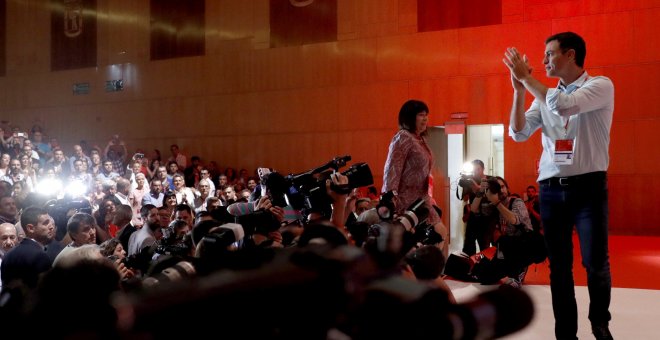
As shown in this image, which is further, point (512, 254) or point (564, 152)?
point (512, 254)

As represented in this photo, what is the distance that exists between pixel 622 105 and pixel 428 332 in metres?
10.5

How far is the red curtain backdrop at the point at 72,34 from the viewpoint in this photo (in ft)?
46.9

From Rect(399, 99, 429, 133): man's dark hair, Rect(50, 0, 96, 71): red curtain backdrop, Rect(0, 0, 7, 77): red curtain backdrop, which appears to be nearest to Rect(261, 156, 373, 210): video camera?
Rect(399, 99, 429, 133): man's dark hair

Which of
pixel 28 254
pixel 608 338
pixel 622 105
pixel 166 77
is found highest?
pixel 166 77

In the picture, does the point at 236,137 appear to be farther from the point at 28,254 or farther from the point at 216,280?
the point at 216,280

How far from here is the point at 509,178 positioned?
35.5 feet

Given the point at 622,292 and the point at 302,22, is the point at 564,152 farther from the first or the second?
the point at 302,22

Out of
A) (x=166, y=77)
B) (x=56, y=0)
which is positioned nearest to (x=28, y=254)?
(x=166, y=77)

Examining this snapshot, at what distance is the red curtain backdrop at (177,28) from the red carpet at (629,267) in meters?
8.63

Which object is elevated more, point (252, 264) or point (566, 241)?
point (252, 264)

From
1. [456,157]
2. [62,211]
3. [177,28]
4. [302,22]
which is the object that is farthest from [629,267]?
[177,28]

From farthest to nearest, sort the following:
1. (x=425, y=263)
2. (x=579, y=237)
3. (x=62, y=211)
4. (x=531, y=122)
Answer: (x=62, y=211), (x=531, y=122), (x=579, y=237), (x=425, y=263)

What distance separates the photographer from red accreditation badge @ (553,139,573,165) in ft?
8.94

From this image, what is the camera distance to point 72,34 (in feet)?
47.3
